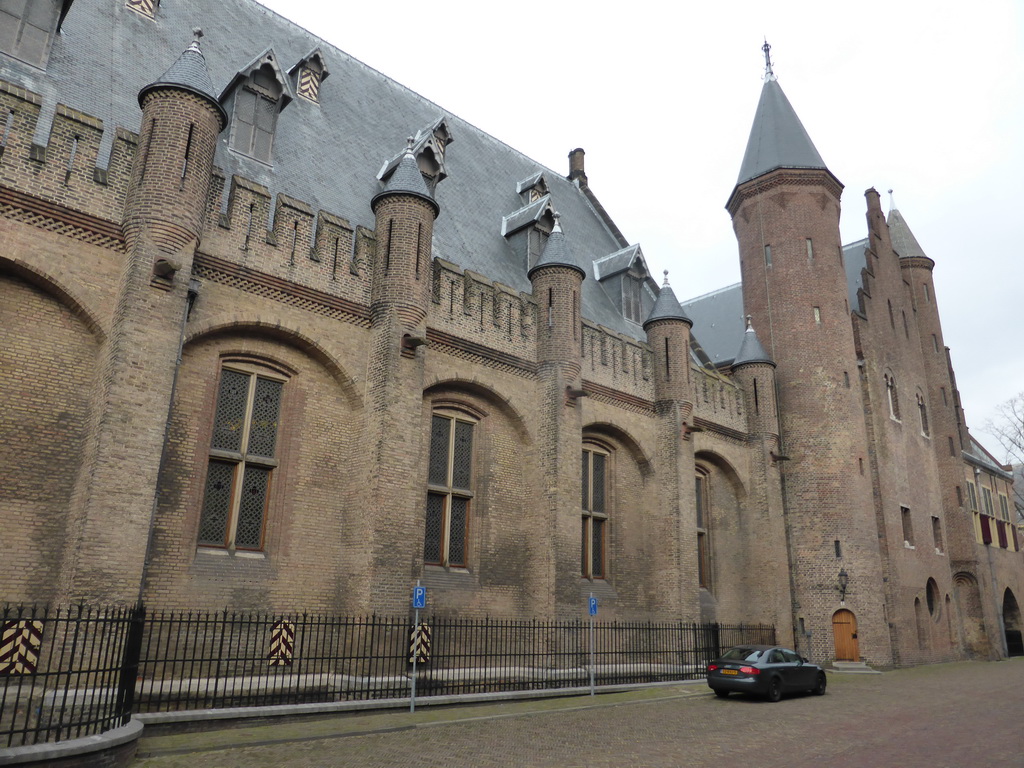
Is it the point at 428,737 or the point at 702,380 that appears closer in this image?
the point at 428,737

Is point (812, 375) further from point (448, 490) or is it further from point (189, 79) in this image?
point (189, 79)

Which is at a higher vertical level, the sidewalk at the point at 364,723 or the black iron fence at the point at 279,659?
the black iron fence at the point at 279,659

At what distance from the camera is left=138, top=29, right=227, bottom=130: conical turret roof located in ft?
44.7

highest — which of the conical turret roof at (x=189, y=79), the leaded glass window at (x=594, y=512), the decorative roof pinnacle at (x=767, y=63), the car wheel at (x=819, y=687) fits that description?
the decorative roof pinnacle at (x=767, y=63)

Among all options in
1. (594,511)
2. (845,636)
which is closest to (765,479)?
(845,636)

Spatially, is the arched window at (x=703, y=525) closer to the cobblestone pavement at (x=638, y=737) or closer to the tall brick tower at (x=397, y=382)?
the cobblestone pavement at (x=638, y=737)

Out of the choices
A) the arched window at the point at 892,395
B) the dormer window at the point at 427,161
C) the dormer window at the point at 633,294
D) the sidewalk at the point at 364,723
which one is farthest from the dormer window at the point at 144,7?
the arched window at the point at 892,395

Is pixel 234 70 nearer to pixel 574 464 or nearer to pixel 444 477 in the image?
pixel 444 477

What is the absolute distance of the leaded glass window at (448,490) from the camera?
17.0m

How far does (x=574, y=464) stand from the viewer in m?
18.6

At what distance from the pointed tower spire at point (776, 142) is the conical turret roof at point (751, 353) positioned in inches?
266

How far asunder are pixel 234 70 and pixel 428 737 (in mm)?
16531

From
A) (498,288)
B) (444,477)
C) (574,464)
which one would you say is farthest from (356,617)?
(498,288)

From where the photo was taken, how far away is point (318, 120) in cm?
2003
